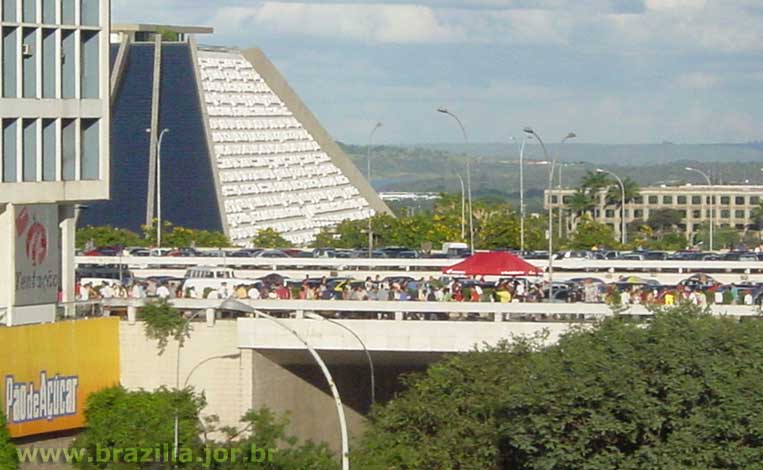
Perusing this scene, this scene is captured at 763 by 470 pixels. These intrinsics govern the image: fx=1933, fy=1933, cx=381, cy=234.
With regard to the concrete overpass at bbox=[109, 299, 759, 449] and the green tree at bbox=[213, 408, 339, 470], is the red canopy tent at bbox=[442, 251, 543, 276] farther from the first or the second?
the green tree at bbox=[213, 408, 339, 470]

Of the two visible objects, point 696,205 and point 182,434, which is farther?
point 696,205

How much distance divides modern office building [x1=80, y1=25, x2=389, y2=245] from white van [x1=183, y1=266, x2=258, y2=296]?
217 feet

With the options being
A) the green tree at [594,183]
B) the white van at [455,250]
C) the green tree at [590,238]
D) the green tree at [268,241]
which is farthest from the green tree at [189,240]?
the green tree at [594,183]

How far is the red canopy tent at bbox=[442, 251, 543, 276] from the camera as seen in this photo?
5681 centimetres

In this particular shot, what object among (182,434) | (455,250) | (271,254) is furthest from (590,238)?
(182,434)

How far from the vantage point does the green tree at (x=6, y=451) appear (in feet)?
135

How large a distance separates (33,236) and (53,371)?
140 inches

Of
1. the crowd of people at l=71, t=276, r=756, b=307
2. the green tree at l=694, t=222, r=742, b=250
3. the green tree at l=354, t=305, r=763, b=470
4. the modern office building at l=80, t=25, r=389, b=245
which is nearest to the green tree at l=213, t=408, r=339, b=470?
the green tree at l=354, t=305, r=763, b=470

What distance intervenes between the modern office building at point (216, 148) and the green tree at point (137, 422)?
83.8 meters

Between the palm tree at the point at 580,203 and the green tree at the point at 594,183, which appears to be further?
the green tree at the point at 594,183

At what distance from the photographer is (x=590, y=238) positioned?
104 meters

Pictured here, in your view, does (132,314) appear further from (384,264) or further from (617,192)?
(617,192)

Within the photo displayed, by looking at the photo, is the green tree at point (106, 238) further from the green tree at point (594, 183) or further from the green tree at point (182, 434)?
the green tree at point (594, 183)

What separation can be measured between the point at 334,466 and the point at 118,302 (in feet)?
39.1
